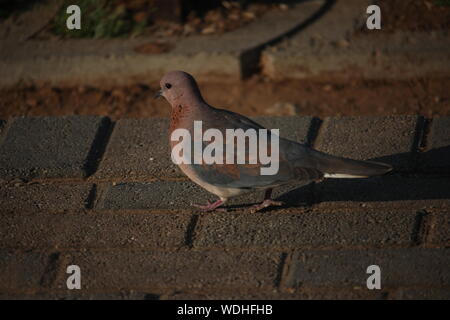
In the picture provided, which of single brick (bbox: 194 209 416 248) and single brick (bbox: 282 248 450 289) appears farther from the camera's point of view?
single brick (bbox: 194 209 416 248)

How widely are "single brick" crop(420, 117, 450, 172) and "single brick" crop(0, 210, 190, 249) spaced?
1560 millimetres

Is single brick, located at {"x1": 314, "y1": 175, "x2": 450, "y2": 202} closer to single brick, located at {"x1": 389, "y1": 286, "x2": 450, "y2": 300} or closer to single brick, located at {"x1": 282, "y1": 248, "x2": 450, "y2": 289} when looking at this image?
single brick, located at {"x1": 282, "y1": 248, "x2": 450, "y2": 289}

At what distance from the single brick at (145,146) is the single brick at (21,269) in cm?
90

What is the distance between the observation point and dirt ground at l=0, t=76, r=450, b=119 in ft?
20.9

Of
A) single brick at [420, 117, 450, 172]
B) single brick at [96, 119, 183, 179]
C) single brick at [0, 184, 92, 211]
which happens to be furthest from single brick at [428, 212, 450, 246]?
single brick at [0, 184, 92, 211]

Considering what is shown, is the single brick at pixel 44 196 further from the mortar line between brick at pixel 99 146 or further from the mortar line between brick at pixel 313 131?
the mortar line between brick at pixel 313 131

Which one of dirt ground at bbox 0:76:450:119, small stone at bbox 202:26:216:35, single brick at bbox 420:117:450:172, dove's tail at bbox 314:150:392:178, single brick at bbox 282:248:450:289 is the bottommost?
single brick at bbox 282:248:450:289

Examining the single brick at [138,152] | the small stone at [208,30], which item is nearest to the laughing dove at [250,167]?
the single brick at [138,152]

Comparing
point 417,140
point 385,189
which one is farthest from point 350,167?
point 417,140

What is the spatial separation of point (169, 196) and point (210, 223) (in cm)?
40

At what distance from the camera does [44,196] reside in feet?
16.9

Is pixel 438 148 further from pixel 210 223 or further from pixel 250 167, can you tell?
pixel 210 223
